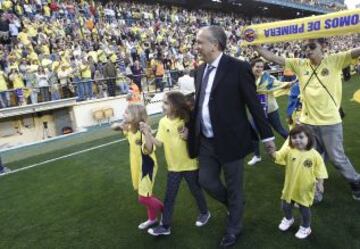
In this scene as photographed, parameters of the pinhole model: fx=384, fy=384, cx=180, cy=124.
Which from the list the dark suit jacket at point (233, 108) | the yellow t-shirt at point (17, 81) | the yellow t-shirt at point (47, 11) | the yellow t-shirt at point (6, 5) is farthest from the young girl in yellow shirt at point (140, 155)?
the yellow t-shirt at point (47, 11)

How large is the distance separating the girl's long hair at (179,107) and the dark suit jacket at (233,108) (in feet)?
1.54

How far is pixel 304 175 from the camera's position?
3.52 metres

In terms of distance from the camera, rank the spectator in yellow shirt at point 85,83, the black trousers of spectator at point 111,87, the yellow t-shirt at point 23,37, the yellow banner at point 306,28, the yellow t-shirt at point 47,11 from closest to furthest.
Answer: the yellow banner at point 306,28
the spectator in yellow shirt at point 85,83
the yellow t-shirt at point 23,37
the black trousers of spectator at point 111,87
the yellow t-shirt at point 47,11

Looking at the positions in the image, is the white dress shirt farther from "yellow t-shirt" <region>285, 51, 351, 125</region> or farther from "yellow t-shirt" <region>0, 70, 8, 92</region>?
"yellow t-shirt" <region>0, 70, 8, 92</region>

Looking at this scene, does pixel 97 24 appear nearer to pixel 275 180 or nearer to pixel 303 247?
pixel 275 180

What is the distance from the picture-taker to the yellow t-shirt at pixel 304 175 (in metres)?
3.51

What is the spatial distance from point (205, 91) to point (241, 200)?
3.47 feet

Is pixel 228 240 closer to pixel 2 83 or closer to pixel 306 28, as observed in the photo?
pixel 306 28

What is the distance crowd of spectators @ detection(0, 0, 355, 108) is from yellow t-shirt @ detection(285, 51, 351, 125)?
249 inches

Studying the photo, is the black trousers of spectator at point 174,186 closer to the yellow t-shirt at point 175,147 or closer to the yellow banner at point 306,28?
the yellow t-shirt at point 175,147

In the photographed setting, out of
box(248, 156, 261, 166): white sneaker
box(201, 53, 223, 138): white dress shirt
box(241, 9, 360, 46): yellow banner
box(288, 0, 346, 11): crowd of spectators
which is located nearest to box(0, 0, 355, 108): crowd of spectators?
box(248, 156, 261, 166): white sneaker

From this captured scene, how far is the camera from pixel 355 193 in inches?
169

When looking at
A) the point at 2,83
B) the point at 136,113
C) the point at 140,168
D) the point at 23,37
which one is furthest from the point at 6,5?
the point at 140,168

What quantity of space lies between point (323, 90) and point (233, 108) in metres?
1.17
